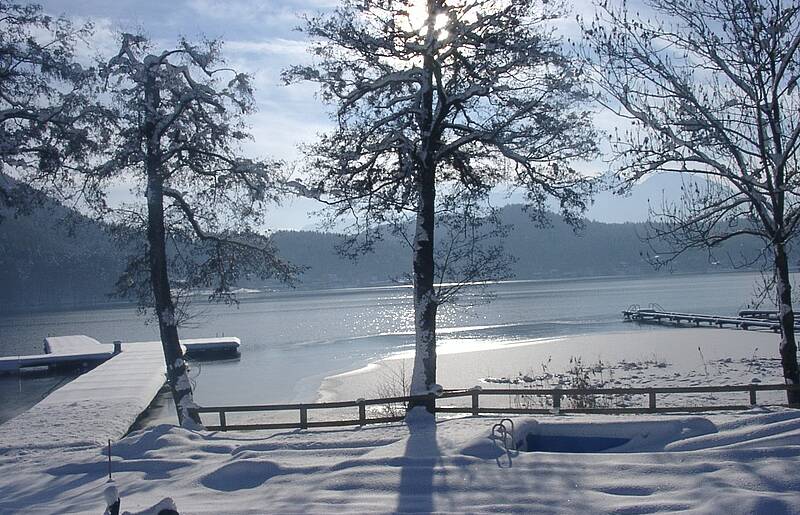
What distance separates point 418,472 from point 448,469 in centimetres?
47

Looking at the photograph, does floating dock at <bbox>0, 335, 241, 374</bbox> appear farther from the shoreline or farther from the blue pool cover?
the blue pool cover

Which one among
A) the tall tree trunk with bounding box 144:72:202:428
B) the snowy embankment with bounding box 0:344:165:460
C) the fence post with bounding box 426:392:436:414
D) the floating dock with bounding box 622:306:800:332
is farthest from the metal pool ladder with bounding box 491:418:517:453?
the floating dock with bounding box 622:306:800:332

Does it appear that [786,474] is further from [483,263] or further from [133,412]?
[133,412]

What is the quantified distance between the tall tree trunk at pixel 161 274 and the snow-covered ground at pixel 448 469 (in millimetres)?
1922

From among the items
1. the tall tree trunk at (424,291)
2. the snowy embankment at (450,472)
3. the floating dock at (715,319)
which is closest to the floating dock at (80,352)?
the snowy embankment at (450,472)

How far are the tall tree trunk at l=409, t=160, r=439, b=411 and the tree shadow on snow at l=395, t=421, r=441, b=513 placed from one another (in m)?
1.88

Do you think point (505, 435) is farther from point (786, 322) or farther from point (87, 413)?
point (87, 413)

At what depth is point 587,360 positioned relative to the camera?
1372 inches

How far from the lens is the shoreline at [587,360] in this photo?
92.6 feet

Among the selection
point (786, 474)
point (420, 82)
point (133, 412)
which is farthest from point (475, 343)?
point (786, 474)

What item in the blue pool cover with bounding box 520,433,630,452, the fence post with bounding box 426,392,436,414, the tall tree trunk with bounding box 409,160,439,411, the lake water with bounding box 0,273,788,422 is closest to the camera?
the blue pool cover with bounding box 520,433,630,452

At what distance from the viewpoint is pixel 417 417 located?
14.2 m

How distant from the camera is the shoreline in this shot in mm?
28219

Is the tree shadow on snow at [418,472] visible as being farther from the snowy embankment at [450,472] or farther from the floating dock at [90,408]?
the floating dock at [90,408]
